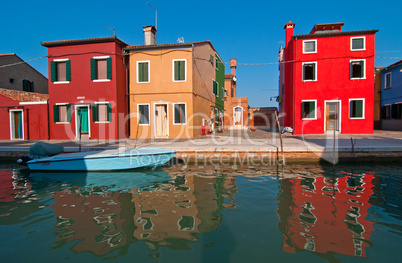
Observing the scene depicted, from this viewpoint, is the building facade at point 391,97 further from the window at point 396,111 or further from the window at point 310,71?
the window at point 310,71

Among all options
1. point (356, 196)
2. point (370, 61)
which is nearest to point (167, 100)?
point (356, 196)

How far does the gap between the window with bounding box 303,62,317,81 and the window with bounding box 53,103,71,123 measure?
15.8 m

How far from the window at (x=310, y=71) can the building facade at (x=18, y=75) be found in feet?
69.2

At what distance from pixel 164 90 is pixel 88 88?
4.79 metres

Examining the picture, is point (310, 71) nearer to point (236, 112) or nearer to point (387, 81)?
point (387, 81)

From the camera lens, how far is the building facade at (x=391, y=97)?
19.3 meters

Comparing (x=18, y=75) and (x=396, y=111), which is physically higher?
(x=18, y=75)

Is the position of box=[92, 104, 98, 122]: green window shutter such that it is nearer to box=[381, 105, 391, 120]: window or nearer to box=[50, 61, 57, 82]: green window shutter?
box=[50, 61, 57, 82]: green window shutter

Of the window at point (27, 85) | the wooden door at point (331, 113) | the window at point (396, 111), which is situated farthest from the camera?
the window at point (27, 85)

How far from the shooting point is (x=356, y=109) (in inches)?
607

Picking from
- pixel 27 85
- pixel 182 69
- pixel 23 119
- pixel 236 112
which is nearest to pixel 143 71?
pixel 182 69

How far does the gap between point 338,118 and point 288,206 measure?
42.4ft

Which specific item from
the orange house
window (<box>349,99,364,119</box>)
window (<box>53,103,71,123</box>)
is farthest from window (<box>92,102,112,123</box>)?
window (<box>349,99,364,119</box>)

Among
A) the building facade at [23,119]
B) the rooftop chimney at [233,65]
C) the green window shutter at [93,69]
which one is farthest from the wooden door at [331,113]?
the rooftop chimney at [233,65]
